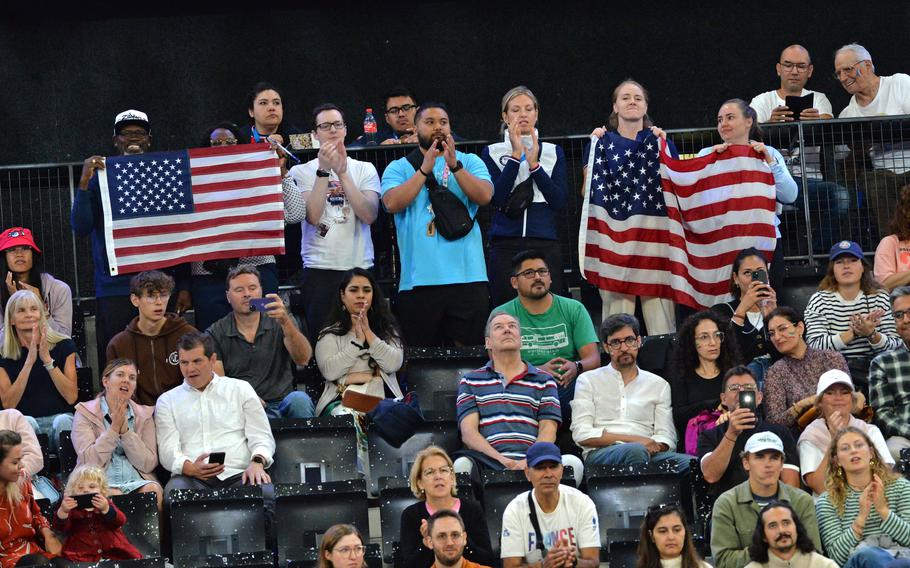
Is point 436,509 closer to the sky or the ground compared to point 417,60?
closer to the ground

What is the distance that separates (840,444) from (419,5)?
6398 mm

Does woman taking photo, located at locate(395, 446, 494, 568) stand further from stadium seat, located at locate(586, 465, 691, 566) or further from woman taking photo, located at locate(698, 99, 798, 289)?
woman taking photo, located at locate(698, 99, 798, 289)

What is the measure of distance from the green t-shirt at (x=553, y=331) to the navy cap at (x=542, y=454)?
184cm

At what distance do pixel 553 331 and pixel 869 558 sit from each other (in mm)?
2889

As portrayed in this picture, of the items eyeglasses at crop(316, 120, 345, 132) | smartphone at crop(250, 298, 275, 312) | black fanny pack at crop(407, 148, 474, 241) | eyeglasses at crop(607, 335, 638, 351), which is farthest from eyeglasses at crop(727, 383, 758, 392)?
eyeglasses at crop(316, 120, 345, 132)

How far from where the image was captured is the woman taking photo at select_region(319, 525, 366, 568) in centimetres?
882

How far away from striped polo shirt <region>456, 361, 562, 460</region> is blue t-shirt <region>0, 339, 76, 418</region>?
2.49m

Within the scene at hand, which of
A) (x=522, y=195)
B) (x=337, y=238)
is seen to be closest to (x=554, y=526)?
(x=522, y=195)

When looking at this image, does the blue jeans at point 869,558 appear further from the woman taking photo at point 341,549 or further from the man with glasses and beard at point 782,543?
the woman taking photo at point 341,549

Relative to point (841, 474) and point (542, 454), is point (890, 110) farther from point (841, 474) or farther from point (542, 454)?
point (542, 454)

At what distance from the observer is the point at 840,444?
955 cm

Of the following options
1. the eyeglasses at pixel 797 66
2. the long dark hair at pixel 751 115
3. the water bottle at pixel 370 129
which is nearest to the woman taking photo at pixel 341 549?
the water bottle at pixel 370 129

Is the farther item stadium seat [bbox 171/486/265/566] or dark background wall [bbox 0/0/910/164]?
dark background wall [bbox 0/0/910/164]

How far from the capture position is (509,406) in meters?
10.4
